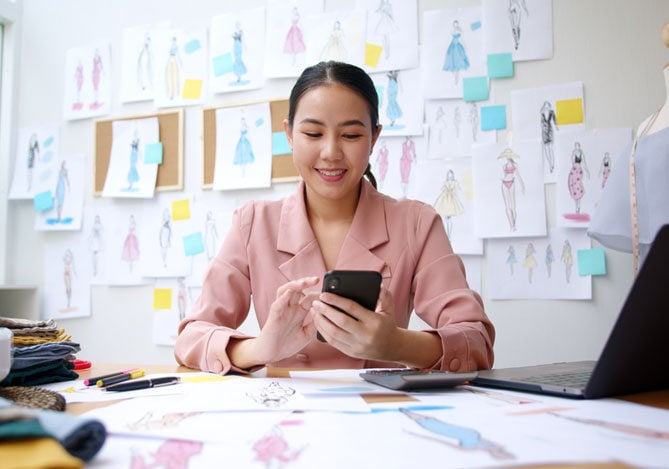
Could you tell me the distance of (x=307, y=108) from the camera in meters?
1.20

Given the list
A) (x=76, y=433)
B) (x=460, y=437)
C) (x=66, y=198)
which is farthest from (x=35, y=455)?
(x=66, y=198)

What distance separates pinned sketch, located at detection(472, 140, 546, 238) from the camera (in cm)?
173

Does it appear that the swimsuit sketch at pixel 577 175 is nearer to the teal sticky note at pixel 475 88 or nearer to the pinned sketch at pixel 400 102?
the teal sticky note at pixel 475 88

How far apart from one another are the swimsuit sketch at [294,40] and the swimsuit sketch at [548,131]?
0.87 m

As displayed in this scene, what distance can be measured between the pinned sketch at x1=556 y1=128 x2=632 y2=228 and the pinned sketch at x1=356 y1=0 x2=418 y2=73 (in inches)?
23.0

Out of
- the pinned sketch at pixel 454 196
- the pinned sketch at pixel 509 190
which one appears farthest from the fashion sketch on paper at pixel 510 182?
the pinned sketch at pixel 454 196

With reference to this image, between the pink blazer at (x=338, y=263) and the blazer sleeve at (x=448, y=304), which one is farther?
the pink blazer at (x=338, y=263)

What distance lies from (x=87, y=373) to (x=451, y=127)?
4.36 feet

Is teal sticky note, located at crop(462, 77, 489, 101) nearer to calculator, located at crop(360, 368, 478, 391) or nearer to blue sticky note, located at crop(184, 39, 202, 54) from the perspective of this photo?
blue sticky note, located at crop(184, 39, 202, 54)

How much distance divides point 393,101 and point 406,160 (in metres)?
0.21

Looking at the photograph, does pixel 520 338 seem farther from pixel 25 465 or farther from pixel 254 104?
pixel 25 465

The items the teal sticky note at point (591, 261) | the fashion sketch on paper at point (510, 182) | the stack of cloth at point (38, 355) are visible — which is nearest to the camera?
the stack of cloth at point (38, 355)

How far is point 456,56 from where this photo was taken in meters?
1.83

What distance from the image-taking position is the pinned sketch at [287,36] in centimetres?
201
